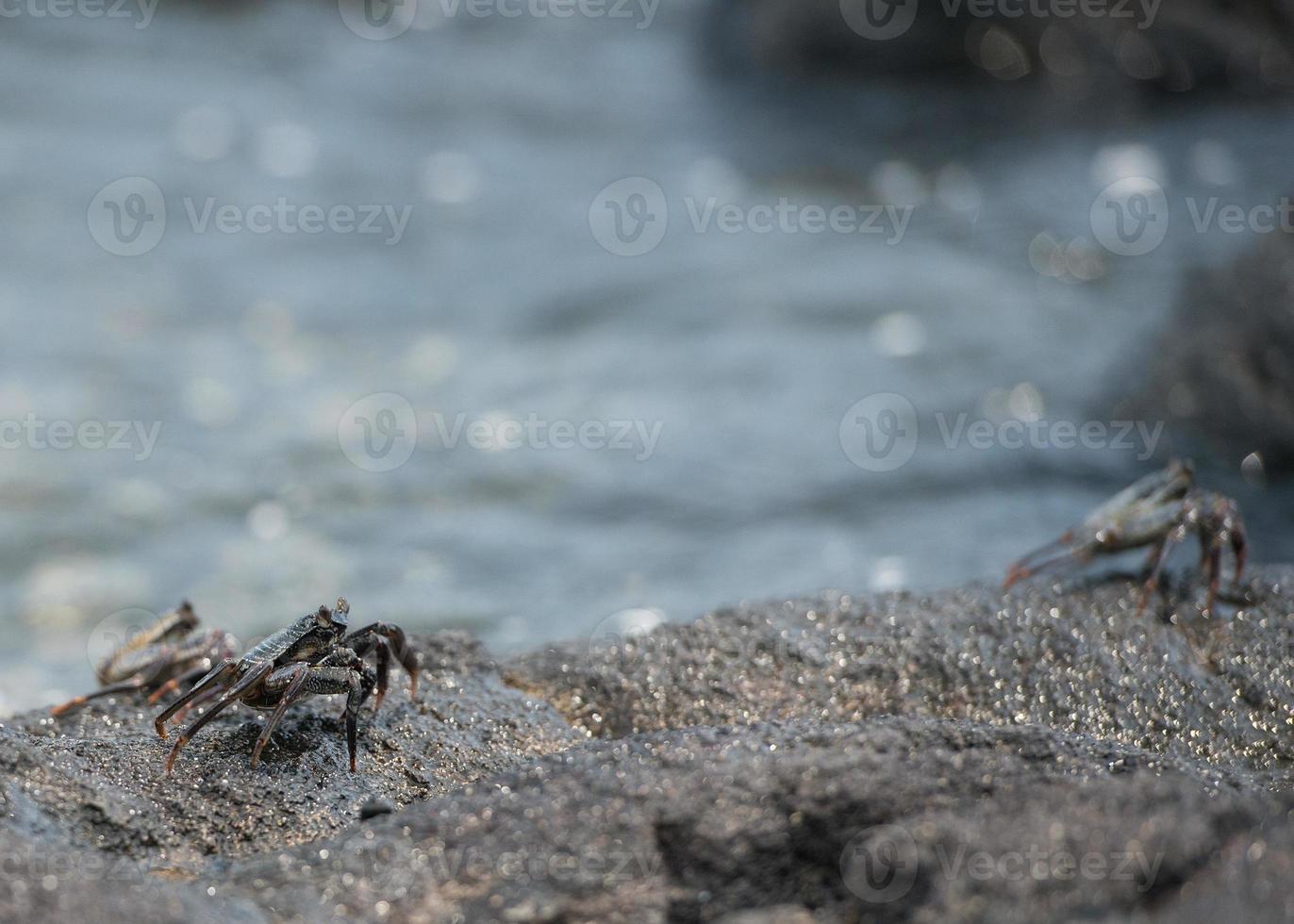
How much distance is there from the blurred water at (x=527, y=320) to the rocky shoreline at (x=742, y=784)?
5.46 ft

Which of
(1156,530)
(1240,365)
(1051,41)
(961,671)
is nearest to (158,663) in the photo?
(961,671)

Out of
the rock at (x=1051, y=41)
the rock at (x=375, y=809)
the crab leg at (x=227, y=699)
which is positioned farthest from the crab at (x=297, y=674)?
the rock at (x=1051, y=41)

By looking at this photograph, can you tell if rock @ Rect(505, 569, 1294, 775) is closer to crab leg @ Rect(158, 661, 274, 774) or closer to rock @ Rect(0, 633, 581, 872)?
rock @ Rect(0, 633, 581, 872)

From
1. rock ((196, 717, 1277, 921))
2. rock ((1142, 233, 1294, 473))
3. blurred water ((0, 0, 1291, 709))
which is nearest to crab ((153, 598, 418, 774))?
rock ((196, 717, 1277, 921))

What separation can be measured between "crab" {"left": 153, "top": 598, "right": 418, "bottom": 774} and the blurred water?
98.5 inches

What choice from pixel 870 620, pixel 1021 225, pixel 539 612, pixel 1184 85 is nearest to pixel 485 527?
pixel 539 612

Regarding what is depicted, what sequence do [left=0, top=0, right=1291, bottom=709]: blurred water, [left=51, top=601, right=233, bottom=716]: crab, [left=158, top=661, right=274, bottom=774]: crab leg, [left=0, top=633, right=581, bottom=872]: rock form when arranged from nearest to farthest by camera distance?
[left=0, top=633, right=581, bottom=872]: rock → [left=158, top=661, right=274, bottom=774]: crab leg → [left=51, top=601, right=233, bottom=716]: crab → [left=0, top=0, right=1291, bottom=709]: blurred water

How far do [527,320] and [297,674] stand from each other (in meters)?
7.47

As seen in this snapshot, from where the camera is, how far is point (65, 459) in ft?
29.9

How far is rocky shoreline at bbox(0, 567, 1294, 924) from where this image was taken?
8.74 ft

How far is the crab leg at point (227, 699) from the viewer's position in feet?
12.0

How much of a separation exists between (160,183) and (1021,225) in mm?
8554

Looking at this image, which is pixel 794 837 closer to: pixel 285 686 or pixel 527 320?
pixel 285 686

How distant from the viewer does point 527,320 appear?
36.1 feet
